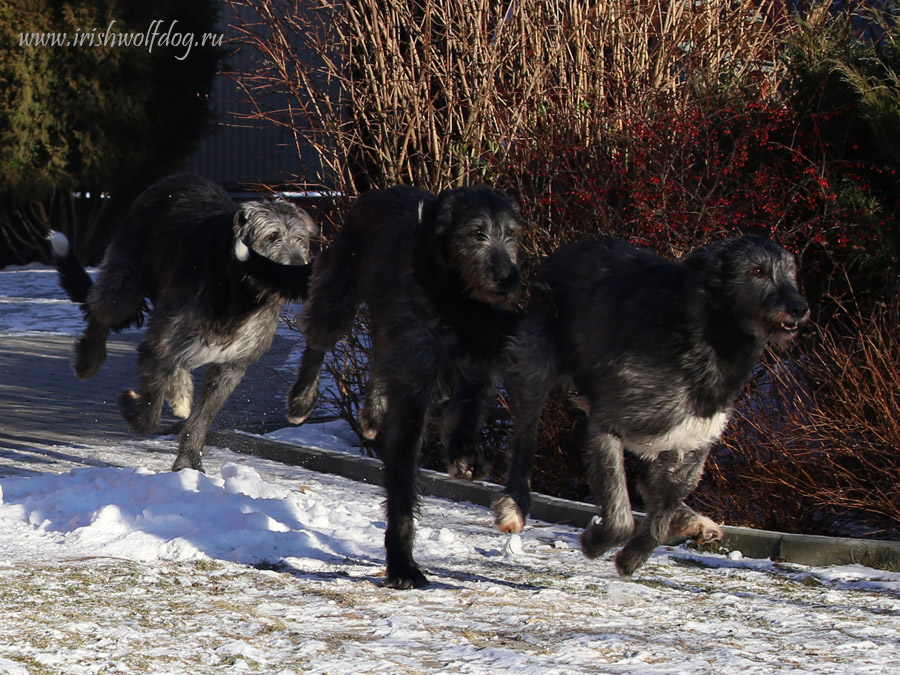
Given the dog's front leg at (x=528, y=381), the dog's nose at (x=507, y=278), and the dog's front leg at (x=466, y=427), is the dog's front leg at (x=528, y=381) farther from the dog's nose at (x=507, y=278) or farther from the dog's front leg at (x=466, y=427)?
the dog's nose at (x=507, y=278)

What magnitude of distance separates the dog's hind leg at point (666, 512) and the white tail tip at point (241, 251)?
2738 millimetres

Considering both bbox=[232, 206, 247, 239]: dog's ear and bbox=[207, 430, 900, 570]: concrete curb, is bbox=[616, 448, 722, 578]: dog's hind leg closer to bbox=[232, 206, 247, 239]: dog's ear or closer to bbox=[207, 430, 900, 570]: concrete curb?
bbox=[207, 430, 900, 570]: concrete curb

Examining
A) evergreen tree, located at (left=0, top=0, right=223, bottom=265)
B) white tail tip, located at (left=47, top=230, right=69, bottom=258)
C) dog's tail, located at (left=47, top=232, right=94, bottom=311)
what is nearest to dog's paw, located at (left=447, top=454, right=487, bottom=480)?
dog's tail, located at (left=47, top=232, right=94, bottom=311)

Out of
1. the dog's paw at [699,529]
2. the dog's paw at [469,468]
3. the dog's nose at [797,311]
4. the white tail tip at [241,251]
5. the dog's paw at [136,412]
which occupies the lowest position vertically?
the dog's paw at [136,412]

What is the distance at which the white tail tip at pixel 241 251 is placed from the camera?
23.3ft

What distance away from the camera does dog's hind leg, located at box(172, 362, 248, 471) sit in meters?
7.80

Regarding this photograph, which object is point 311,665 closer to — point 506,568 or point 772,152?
point 506,568

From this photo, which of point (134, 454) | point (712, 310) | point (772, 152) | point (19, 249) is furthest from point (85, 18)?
point (712, 310)

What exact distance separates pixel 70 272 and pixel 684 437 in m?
5.22

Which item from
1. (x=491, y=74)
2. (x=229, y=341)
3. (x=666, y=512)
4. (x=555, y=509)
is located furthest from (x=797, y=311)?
(x=491, y=74)

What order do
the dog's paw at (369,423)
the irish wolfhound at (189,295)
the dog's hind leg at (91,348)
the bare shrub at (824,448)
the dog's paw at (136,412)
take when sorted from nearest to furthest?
the bare shrub at (824,448) → the dog's paw at (369,423) → the irish wolfhound at (189,295) → the dog's paw at (136,412) → the dog's hind leg at (91,348)

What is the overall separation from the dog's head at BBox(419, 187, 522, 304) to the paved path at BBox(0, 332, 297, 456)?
440cm

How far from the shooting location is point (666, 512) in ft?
17.9

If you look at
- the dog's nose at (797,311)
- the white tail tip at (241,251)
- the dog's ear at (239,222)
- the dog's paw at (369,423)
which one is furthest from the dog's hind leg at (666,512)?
the dog's ear at (239,222)
